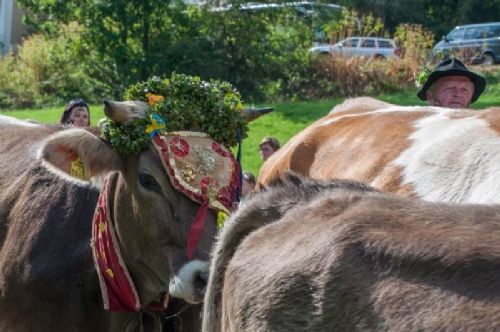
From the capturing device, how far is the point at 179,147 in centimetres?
462

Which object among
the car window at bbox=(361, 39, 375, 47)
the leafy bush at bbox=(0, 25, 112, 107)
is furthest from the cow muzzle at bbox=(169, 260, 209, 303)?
the car window at bbox=(361, 39, 375, 47)

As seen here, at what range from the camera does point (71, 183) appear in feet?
16.8

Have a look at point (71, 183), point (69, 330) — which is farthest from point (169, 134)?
point (69, 330)

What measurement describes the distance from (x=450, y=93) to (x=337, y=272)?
428 centimetres

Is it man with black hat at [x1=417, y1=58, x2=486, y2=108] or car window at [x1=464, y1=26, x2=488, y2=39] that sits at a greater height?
man with black hat at [x1=417, y1=58, x2=486, y2=108]

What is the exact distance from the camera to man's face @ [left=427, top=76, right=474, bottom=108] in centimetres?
657

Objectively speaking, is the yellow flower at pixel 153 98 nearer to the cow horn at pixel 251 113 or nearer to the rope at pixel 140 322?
the cow horn at pixel 251 113

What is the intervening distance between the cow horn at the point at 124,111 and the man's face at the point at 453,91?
8.49ft

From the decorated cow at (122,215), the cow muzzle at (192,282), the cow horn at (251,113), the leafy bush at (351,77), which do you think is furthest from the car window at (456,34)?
the cow muzzle at (192,282)

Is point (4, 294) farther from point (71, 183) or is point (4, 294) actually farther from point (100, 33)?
point (100, 33)

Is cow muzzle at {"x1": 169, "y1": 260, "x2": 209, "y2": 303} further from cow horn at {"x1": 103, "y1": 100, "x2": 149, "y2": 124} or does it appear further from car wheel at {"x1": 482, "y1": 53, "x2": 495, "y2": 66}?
car wheel at {"x1": 482, "y1": 53, "x2": 495, "y2": 66}

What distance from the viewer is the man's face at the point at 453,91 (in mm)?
6570

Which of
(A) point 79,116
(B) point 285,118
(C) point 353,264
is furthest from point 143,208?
(B) point 285,118

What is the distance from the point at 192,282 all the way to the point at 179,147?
2.24 feet
